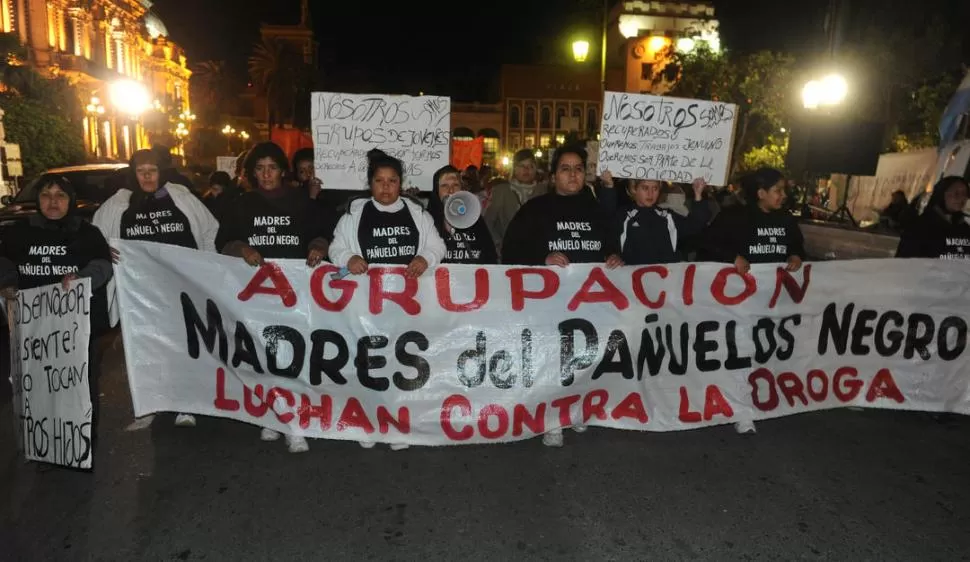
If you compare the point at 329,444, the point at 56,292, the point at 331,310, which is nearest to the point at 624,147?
the point at 331,310

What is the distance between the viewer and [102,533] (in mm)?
3240

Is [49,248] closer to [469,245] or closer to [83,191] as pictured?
[469,245]

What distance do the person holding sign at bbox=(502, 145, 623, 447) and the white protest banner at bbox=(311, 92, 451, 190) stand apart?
1.56 m

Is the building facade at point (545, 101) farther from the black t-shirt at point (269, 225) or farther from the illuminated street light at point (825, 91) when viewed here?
the black t-shirt at point (269, 225)

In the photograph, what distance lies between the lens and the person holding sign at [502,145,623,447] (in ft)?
14.7

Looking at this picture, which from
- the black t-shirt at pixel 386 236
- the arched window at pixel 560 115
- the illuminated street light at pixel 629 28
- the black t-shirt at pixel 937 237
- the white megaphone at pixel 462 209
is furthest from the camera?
the arched window at pixel 560 115

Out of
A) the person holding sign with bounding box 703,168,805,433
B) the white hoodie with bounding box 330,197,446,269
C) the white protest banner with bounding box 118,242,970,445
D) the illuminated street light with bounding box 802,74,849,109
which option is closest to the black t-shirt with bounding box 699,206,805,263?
the person holding sign with bounding box 703,168,805,433

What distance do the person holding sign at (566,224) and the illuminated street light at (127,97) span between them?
127ft

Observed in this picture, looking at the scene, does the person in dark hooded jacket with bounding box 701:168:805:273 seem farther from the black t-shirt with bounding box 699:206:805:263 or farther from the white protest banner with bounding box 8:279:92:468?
the white protest banner with bounding box 8:279:92:468

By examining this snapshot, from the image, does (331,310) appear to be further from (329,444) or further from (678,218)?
(678,218)

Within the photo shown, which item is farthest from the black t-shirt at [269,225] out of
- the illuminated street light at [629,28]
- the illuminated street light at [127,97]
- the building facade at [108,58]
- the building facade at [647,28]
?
the illuminated street light at [629,28]

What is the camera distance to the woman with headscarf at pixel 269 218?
4527 millimetres

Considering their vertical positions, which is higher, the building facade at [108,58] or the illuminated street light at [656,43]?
the illuminated street light at [656,43]

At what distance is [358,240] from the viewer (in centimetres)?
430
